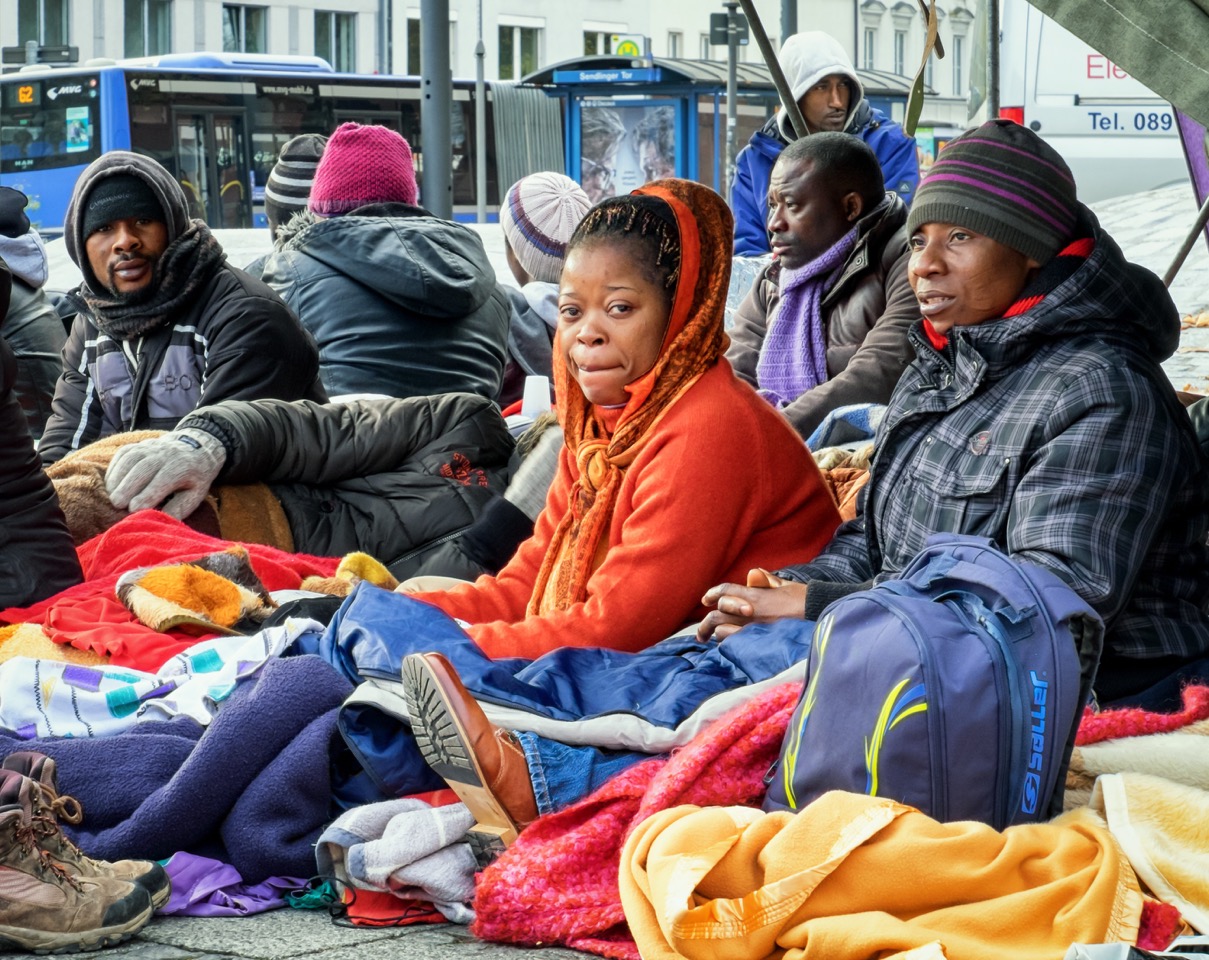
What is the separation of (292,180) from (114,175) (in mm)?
2787

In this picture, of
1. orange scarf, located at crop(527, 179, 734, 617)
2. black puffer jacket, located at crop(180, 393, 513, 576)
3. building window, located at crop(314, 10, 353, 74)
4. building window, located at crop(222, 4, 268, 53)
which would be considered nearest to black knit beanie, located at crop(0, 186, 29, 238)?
black puffer jacket, located at crop(180, 393, 513, 576)

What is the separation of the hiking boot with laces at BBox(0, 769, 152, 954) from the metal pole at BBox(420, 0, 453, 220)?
6906 millimetres

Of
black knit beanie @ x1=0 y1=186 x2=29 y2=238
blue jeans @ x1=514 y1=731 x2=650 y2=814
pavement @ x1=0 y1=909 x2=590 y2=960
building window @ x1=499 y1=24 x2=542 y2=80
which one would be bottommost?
pavement @ x1=0 y1=909 x2=590 y2=960

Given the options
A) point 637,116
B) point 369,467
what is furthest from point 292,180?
point 637,116

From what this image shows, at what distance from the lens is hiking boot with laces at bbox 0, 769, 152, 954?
8.57 ft

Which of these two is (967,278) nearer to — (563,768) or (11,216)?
(563,768)

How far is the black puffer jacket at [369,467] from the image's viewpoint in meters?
4.94

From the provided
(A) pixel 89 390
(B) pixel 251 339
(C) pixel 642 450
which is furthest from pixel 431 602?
(A) pixel 89 390

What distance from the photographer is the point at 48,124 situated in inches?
853

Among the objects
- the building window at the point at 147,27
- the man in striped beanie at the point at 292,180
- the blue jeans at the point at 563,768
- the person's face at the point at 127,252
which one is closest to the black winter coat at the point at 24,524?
the person's face at the point at 127,252

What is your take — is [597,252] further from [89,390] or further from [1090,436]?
[89,390]

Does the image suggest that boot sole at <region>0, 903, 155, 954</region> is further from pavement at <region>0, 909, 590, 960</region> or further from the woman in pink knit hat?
the woman in pink knit hat

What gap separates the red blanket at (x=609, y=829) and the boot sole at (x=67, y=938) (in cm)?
52

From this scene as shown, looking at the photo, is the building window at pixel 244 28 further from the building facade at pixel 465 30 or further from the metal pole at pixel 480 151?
the metal pole at pixel 480 151
